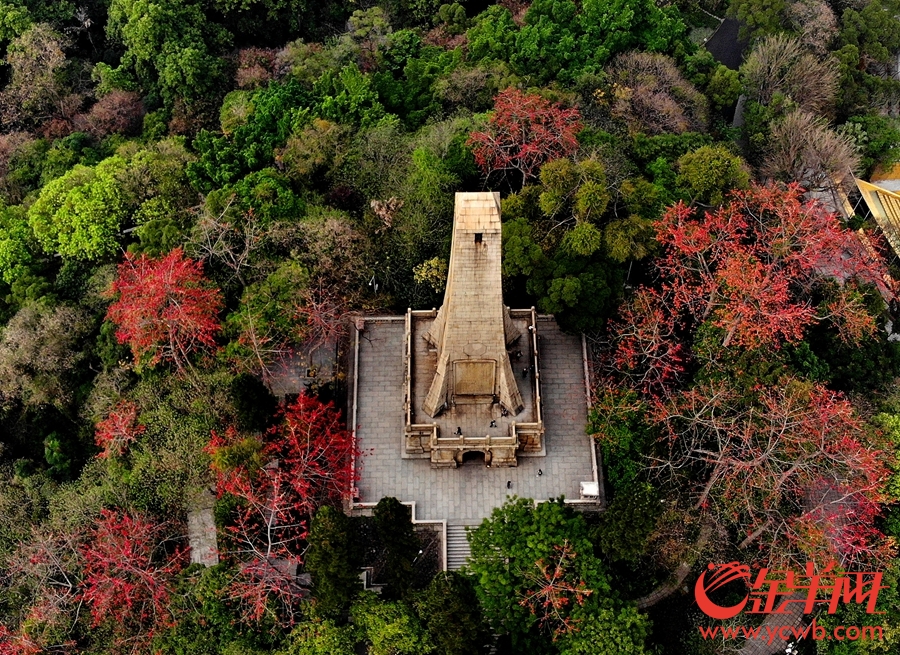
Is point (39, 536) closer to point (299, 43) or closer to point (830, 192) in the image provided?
point (299, 43)

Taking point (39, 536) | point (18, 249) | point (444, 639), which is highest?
point (18, 249)

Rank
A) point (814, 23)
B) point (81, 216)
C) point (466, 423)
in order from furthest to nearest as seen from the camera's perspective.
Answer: point (814, 23) → point (81, 216) → point (466, 423)

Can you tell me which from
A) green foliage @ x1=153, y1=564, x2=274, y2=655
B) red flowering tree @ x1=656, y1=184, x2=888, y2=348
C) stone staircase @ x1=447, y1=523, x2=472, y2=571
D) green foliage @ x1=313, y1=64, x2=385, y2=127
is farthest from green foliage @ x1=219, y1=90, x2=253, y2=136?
stone staircase @ x1=447, y1=523, x2=472, y2=571

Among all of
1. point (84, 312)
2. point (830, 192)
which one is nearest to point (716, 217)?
point (830, 192)

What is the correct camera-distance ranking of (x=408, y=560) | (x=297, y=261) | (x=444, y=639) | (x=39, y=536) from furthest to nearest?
1. (x=297, y=261)
2. (x=39, y=536)
3. (x=408, y=560)
4. (x=444, y=639)

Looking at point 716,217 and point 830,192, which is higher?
point 716,217

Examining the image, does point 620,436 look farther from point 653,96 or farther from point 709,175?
point 653,96

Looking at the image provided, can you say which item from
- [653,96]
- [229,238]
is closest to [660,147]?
[653,96]

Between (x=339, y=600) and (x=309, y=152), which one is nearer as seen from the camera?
(x=339, y=600)
